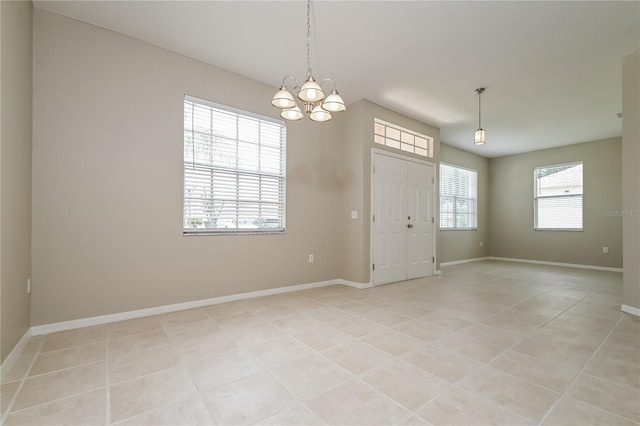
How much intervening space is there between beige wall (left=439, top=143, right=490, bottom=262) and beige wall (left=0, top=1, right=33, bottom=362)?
22.4 feet

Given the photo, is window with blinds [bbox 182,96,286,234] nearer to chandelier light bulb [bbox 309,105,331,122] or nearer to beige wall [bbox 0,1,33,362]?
beige wall [bbox 0,1,33,362]

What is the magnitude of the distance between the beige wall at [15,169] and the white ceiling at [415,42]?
724 millimetres

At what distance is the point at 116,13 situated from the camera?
2.80 meters

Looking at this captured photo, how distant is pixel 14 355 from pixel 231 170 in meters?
2.56

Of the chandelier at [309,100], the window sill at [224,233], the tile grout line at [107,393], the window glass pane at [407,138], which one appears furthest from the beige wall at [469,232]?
the tile grout line at [107,393]

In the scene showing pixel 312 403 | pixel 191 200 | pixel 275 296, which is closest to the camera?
pixel 312 403

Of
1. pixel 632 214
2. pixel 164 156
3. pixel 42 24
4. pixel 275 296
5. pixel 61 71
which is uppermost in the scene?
pixel 42 24

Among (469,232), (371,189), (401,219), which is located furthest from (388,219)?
(469,232)

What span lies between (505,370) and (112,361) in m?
2.82

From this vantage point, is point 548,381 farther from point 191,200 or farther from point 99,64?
point 99,64


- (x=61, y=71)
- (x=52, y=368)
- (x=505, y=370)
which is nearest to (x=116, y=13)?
(x=61, y=71)

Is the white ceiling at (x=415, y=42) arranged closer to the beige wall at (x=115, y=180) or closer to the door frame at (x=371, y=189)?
the beige wall at (x=115, y=180)

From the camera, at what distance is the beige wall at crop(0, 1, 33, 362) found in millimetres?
1969

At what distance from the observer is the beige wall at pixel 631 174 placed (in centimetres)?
323
